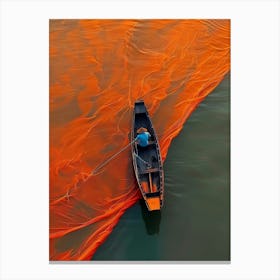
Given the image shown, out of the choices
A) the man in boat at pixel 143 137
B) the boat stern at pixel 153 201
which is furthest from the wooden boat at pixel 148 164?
the man in boat at pixel 143 137

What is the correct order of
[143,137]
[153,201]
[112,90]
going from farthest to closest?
1. [112,90]
2. [143,137]
3. [153,201]

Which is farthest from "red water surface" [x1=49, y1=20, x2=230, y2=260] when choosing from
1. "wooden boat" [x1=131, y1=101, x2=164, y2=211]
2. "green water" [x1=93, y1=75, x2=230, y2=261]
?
"green water" [x1=93, y1=75, x2=230, y2=261]

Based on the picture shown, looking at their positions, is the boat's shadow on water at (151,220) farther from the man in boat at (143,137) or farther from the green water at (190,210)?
the man in boat at (143,137)

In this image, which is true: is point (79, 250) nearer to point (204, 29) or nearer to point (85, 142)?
point (85, 142)

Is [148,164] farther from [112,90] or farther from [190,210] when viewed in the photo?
[112,90]

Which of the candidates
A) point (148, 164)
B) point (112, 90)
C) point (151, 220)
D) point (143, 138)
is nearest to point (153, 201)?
point (151, 220)

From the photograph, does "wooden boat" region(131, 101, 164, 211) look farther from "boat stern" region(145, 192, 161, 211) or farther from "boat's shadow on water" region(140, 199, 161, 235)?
"boat's shadow on water" region(140, 199, 161, 235)

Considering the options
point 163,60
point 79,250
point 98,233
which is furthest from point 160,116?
point 79,250
